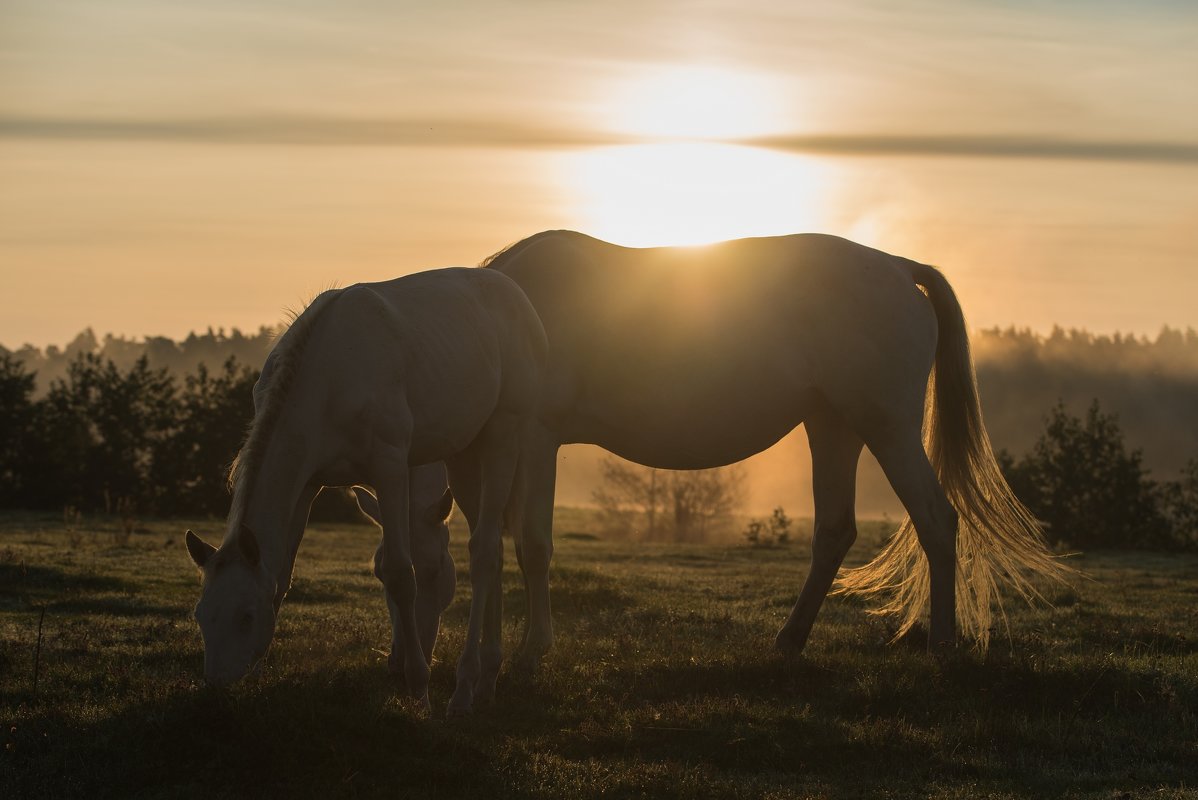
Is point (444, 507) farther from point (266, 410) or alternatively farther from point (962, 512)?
point (962, 512)

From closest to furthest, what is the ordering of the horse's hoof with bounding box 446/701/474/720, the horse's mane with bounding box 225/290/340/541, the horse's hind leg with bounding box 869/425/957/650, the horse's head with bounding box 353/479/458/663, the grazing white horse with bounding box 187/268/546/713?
the grazing white horse with bounding box 187/268/546/713 < the horse's mane with bounding box 225/290/340/541 < the horse's hoof with bounding box 446/701/474/720 < the horse's head with bounding box 353/479/458/663 < the horse's hind leg with bounding box 869/425/957/650

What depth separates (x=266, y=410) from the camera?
263 inches

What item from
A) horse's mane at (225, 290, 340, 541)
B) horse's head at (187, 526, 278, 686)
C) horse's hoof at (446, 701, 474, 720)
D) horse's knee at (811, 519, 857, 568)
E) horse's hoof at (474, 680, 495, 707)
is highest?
horse's mane at (225, 290, 340, 541)

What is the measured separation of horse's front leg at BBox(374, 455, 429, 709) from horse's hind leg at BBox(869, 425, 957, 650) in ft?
13.7

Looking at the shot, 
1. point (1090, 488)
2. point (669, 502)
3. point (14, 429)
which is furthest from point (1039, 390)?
point (14, 429)

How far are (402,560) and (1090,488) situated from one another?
1081 inches

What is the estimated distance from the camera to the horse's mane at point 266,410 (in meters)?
6.61

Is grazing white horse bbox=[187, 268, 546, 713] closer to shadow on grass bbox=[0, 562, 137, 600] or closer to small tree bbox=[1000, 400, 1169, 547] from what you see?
shadow on grass bbox=[0, 562, 137, 600]

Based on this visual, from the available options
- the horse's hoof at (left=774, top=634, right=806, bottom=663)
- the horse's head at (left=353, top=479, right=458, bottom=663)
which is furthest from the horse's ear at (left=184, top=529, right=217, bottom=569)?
the horse's hoof at (left=774, top=634, right=806, bottom=663)

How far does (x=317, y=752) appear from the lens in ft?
19.7

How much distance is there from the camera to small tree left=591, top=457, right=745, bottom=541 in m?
54.5

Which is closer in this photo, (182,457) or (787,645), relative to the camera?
(787,645)

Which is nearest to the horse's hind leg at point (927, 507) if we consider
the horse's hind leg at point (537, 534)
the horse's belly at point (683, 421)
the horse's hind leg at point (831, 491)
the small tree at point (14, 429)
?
the horse's hind leg at point (831, 491)

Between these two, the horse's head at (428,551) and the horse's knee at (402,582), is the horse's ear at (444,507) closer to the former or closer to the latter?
the horse's head at (428,551)
